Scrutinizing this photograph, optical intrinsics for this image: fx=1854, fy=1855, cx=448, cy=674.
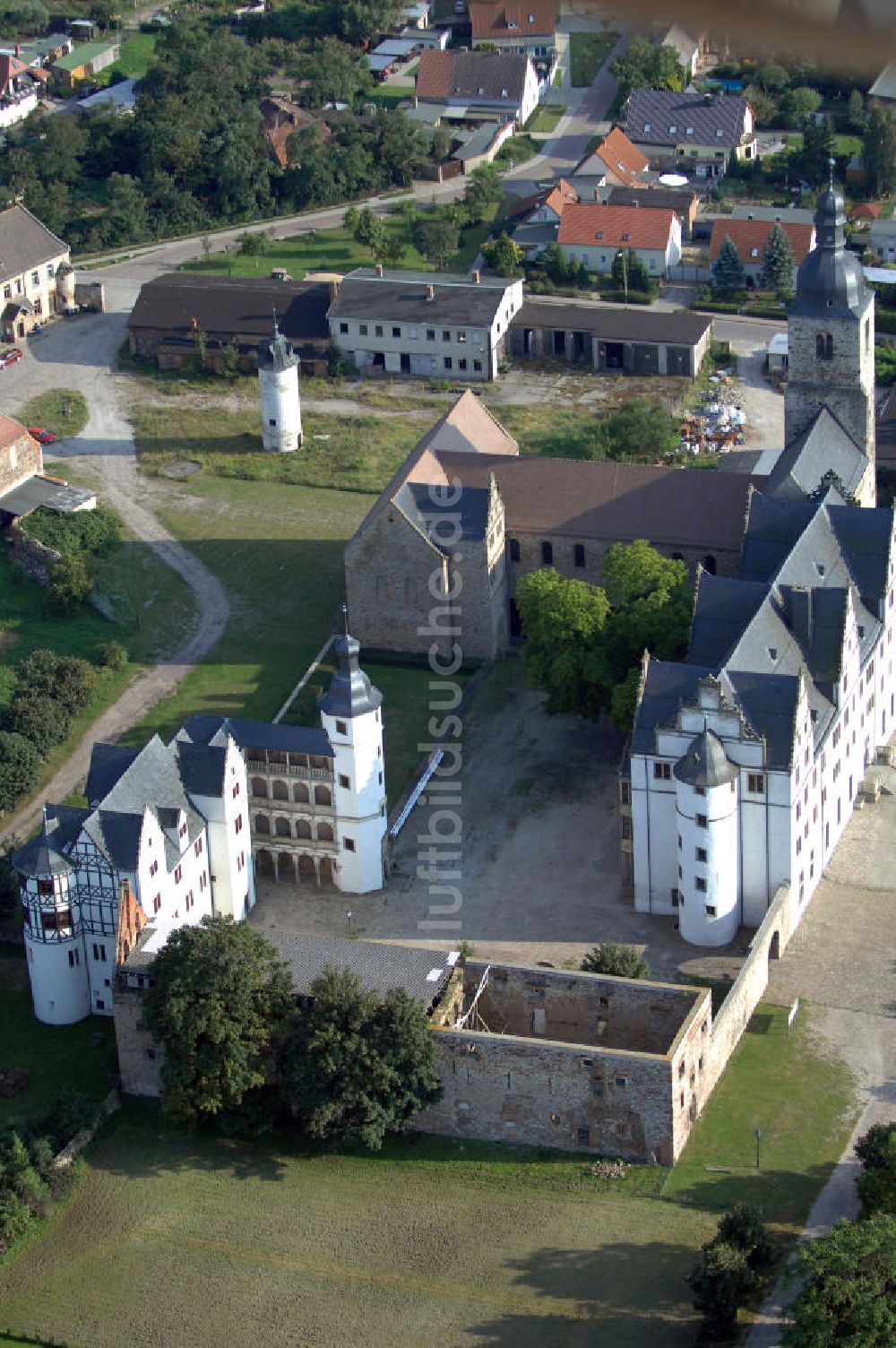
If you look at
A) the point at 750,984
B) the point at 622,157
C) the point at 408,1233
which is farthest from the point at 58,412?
the point at 408,1233

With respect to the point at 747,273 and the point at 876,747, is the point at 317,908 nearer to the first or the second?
the point at 876,747

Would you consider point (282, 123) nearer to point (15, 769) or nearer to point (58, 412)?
point (58, 412)

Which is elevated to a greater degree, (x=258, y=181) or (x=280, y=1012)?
(x=258, y=181)

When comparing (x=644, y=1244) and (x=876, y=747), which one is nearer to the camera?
(x=644, y=1244)

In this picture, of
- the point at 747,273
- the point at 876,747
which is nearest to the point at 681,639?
the point at 876,747

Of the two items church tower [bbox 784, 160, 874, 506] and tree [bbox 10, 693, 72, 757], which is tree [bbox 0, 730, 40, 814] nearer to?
tree [bbox 10, 693, 72, 757]

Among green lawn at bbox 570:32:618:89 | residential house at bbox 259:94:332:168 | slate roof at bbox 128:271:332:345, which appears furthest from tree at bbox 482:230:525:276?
green lawn at bbox 570:32:618:89
